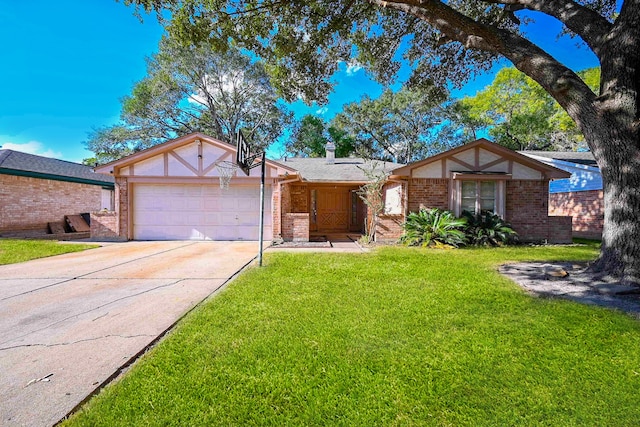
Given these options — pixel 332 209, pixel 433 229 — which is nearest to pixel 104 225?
pixel 332 209

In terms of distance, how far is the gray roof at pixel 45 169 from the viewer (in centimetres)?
1237

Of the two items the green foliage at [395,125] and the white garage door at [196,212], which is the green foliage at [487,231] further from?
the green foliage at [395,125]

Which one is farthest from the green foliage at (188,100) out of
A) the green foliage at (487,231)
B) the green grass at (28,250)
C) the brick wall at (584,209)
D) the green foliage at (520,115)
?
the brick wall at (584,209)

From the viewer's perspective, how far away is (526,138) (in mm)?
24750

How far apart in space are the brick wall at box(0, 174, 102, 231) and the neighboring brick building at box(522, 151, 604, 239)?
80.7 ft

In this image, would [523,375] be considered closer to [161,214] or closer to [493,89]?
[161,214]

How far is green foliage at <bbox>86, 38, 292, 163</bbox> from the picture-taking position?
2122cm

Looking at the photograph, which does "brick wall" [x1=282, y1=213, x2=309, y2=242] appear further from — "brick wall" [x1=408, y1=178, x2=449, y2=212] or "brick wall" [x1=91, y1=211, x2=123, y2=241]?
"brick wall" [x1=91, y1=211, x2=123, y2=241]

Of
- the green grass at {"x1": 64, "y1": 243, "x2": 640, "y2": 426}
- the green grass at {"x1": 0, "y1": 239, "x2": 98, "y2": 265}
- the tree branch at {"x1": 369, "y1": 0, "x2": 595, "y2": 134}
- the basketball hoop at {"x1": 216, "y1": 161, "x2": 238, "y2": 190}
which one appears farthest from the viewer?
the basketball hoop at {"x1": 216, "y1": 161, "x2": 238, "y2": 190}

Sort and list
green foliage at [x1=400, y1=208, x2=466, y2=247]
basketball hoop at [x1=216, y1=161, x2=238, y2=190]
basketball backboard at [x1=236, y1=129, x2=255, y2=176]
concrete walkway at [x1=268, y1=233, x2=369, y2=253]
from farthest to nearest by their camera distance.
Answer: basketball hoop at [x1=216, y1=161, x2=238, y2=190] → green foliage at [x1=400, y1=208, x2=466, y2=247] → concrete walkway at [x1=268, y1=233, x2=369, y2=253] → basketball backboard at [x1=236, y1=129, x2=255, y2=176]

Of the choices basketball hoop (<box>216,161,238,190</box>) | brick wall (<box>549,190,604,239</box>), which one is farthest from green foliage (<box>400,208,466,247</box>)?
brick wall (<box>549,190,604,239</box>)

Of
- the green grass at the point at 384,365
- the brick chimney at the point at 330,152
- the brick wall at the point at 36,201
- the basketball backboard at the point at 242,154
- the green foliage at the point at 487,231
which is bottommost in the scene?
the green grass at the point at 384,365

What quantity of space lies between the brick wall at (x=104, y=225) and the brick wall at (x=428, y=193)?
11403 millimetres

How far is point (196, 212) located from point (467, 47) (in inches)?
404
